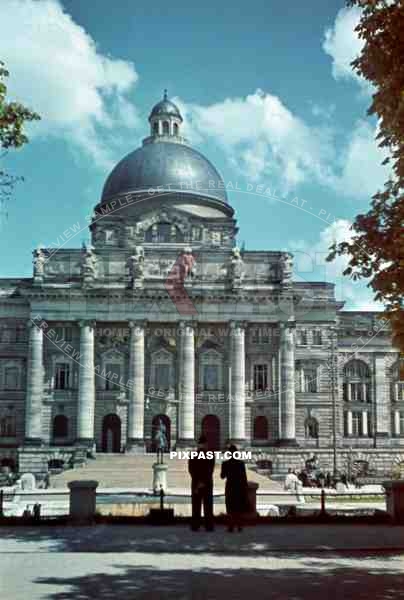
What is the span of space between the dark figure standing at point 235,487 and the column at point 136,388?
45.3 meters

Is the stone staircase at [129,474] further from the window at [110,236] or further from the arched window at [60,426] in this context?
the window at [110,236]

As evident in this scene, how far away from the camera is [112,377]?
224 feet

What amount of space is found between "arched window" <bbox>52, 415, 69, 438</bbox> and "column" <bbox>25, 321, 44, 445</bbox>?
1.55m

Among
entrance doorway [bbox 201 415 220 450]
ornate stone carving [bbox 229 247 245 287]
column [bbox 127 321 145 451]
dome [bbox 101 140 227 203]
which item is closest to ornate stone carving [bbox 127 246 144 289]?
column [bbox 127 321 145 451]

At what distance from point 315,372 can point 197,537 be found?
2004 inches

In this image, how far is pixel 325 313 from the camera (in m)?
70.8

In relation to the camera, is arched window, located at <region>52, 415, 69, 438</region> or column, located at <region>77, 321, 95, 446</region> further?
arched window, located at <region>52, 415, 69, 438</region>

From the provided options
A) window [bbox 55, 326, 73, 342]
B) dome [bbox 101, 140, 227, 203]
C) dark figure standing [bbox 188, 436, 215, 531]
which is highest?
dome [bbox 101, 140, 227, 203]

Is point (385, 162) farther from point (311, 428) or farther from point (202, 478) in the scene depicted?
point (311, 428)

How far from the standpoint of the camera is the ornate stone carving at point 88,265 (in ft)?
222

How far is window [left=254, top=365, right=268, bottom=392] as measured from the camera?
68.8 m

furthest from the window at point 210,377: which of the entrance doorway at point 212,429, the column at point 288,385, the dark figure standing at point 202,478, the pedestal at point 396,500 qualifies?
the dark figure standing at point 202,478

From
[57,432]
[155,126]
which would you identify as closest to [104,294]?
[57,432]

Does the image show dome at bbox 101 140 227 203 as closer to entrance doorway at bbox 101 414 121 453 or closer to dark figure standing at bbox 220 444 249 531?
entrance doorway at bbox 101 414 121 453
